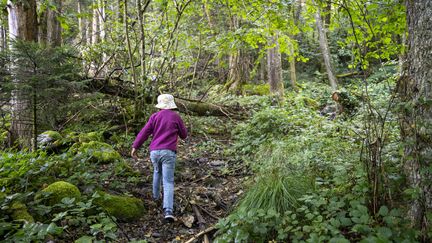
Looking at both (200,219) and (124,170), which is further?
(124,170)

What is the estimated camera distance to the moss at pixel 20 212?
3.46 metres

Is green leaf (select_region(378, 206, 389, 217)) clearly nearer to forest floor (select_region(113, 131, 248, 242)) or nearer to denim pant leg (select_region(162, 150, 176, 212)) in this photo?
forest floor (select_region(113, 131, 248, 242))

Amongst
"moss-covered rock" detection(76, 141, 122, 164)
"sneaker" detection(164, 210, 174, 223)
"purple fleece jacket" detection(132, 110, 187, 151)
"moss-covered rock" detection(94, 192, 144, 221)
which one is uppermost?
"purple fleece jacket" detection(132, 110, 187, 151)

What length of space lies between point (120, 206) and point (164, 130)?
4.36 feet

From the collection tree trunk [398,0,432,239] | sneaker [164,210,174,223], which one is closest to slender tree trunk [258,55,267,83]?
sneaker [164,210,174,223]

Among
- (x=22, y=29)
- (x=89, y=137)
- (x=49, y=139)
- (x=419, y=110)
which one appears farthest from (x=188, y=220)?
(x=22, y=29)

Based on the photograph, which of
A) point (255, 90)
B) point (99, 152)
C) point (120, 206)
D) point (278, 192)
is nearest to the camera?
point (278, 192)

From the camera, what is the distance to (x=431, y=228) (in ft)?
9.34

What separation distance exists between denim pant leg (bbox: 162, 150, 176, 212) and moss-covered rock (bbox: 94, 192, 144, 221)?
0.45m

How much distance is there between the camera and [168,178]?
490cm

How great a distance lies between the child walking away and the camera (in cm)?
488

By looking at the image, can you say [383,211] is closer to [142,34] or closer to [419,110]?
[419,110]

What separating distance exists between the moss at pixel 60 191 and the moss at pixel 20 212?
16.1 inches

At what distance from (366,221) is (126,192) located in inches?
150
